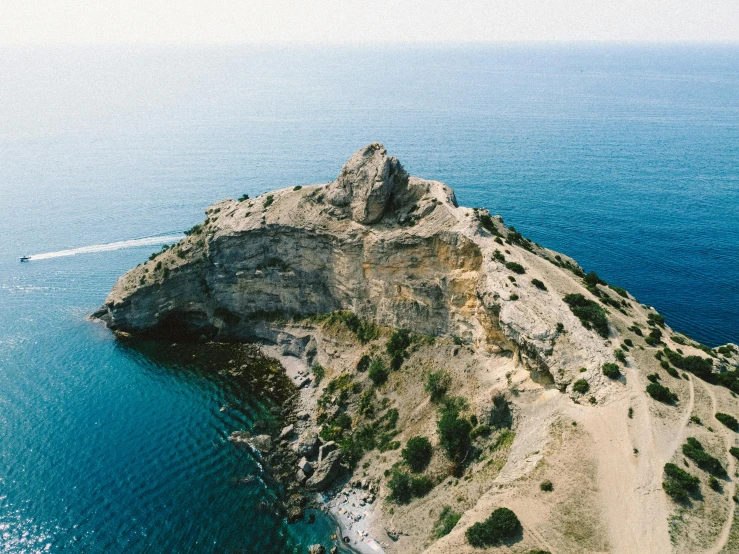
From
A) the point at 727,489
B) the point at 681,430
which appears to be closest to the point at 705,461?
the point at 727,489

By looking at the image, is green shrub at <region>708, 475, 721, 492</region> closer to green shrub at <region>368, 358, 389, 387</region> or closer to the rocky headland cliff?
the rocky headland cliff

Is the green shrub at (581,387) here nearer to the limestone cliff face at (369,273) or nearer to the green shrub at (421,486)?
the limestone cliff face at (369,273)

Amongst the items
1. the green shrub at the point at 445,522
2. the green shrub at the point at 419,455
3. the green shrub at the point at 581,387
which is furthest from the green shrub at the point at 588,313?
the green shrub at the point at 445,522

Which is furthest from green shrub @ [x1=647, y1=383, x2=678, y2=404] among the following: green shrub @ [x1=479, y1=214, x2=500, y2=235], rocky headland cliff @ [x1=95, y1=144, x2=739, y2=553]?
green shrub @ [x1=479, y1=214, x2=500, y2=235]

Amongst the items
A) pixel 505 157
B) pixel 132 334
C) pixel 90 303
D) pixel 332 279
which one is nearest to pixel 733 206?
pixel 505 157

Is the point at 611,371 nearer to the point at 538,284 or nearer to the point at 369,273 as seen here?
the point at 538,284

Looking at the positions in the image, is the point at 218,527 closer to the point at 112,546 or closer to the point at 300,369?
the point at 112,546
